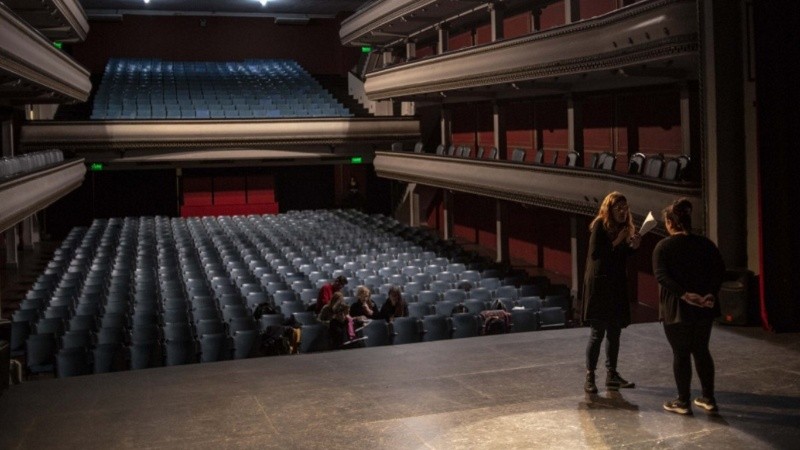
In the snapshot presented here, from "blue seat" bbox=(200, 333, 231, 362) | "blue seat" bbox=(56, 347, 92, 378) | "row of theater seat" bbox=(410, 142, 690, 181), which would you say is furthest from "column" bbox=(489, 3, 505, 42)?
"blue seat" bbox=(56, 347, 92, 378)

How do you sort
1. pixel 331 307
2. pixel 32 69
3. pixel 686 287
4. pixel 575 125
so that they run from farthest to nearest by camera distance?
1. pixel 575 125
2. pixel 32 69
3. pixel 331 307
4. pixel 686 287

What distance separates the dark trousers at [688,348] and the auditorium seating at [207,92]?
21647mm

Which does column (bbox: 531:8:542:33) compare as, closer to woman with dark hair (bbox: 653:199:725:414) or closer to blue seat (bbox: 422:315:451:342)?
blue seat (bbox: 422:315:451:342)

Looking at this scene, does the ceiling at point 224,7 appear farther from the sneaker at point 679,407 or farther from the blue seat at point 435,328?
the sneaker at point 679,407

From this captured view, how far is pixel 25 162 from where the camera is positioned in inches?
664

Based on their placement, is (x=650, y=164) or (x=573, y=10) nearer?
(x=650, y=164)

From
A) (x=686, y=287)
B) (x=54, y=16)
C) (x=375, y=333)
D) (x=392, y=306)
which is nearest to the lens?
(x=686, y=287)

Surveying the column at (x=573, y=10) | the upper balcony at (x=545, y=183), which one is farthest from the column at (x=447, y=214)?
the column at (x=573, y=10)

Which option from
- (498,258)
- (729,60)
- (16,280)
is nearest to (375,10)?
(498,258)

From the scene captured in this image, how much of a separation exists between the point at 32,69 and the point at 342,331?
29.2 feet

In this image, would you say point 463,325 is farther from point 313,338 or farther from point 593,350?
point 593,350

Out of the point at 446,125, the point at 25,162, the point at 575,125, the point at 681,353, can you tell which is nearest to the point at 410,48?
the point at 446,125

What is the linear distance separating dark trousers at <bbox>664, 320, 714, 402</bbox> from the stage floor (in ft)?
1.01

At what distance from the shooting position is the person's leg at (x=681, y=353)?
5.66 meters
